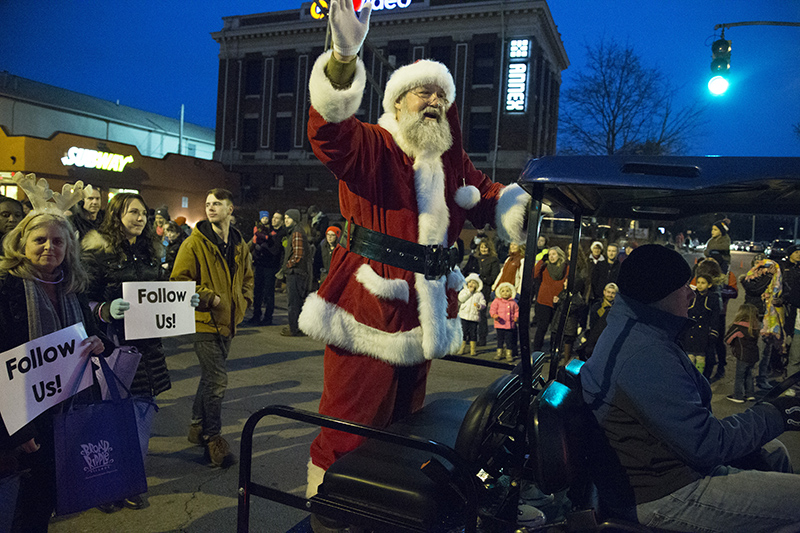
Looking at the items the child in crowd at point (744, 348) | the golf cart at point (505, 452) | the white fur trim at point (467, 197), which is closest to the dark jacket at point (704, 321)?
the child in crowd at point (744, 348)

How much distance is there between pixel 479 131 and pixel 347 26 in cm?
2901

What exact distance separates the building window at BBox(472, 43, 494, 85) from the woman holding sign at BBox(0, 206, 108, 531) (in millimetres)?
29212

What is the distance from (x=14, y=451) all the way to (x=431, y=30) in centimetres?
3171

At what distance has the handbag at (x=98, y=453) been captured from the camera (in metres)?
2.53

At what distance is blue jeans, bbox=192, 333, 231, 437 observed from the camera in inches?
156

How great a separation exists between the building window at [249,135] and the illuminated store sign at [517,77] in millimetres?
16055

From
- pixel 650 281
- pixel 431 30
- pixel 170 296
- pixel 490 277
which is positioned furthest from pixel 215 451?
pixel 431 30

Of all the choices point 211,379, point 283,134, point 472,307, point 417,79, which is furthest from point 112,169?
point 417,79

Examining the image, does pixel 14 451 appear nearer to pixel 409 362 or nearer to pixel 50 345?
pixel 50 345

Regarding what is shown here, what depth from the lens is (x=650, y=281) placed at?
2205mm

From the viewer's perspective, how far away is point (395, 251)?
8.34 feet

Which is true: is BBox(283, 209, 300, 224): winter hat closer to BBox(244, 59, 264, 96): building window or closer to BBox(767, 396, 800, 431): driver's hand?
BBox(767, 396, 800, 431): driver's hand

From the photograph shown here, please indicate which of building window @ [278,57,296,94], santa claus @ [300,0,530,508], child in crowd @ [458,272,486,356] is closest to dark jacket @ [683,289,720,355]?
child in crowd @ [458,272,486,356]

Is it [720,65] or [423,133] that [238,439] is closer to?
[423,133]
